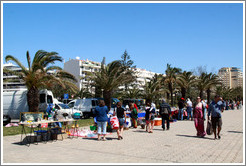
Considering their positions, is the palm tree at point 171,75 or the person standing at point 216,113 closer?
the person standing at point 216,113

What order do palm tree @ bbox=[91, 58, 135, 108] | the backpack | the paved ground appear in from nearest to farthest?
the paved ground, the backpack, palm tree @ bbox=[91, 58, 135, 108]

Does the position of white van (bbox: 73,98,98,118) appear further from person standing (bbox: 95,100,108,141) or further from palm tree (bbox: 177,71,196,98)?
palm tree (bbox: 177,71,196,98)

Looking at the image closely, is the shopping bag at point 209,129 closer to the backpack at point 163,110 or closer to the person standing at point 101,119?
the backpack at point 163,110

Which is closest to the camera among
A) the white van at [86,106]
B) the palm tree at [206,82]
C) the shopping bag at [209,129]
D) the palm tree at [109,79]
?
the shopping bag at [209,129]

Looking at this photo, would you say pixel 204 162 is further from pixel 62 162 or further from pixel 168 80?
pixel 168 80

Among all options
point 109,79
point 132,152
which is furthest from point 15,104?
point 132,152

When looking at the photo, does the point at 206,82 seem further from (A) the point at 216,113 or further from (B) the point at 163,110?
(A) the point at 216,113

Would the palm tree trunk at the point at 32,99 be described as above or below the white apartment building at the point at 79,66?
below

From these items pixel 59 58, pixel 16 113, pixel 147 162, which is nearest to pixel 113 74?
pixel 59 58

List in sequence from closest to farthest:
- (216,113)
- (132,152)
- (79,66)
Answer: (132,152) < (216,113) < (79,66)

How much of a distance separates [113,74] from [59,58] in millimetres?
8251

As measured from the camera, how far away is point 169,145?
336 inches

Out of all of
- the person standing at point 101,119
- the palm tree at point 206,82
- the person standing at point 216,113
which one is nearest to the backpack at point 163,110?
A: the person standing at point 216,113

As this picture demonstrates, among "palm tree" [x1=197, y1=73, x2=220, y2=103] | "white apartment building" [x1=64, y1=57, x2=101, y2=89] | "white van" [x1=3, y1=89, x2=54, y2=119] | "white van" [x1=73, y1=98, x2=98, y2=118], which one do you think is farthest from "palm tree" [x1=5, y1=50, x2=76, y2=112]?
"white apartment building" [x1=64, y1=57, x2=101, y2=89]
